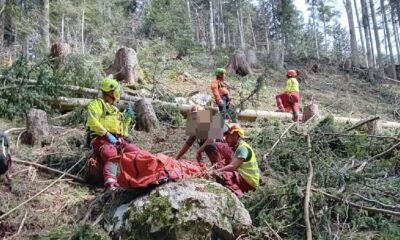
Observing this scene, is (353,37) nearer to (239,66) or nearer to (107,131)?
(239,66)

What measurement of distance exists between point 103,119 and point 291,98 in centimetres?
665

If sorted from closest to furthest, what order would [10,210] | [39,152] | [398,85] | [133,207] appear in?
[133,207], [10,210], [39,152], [398,85]

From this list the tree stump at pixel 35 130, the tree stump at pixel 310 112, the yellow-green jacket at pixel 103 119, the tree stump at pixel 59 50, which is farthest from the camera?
the tree stump at pixel 59 50

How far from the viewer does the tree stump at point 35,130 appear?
24.3 ft

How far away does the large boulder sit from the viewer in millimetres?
4430

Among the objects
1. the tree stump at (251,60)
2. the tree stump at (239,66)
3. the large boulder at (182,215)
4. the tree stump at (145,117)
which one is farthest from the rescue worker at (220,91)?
Answer: the tree stump at (251,60)

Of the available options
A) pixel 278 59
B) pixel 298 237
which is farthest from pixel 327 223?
pixel 278 59

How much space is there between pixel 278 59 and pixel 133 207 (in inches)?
800

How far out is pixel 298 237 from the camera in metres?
4.78

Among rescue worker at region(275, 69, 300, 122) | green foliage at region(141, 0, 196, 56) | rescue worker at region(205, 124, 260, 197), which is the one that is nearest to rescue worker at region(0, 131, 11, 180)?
rescue worker at region(205, 124, 260, 197)

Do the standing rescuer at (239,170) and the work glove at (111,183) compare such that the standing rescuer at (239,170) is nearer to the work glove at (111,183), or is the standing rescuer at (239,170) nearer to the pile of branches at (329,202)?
the pile of branches at (329,202)

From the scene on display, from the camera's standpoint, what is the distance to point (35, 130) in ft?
24.3

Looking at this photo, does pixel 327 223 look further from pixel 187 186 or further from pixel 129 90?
pixel 129 90

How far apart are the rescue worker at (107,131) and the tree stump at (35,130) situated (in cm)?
166
